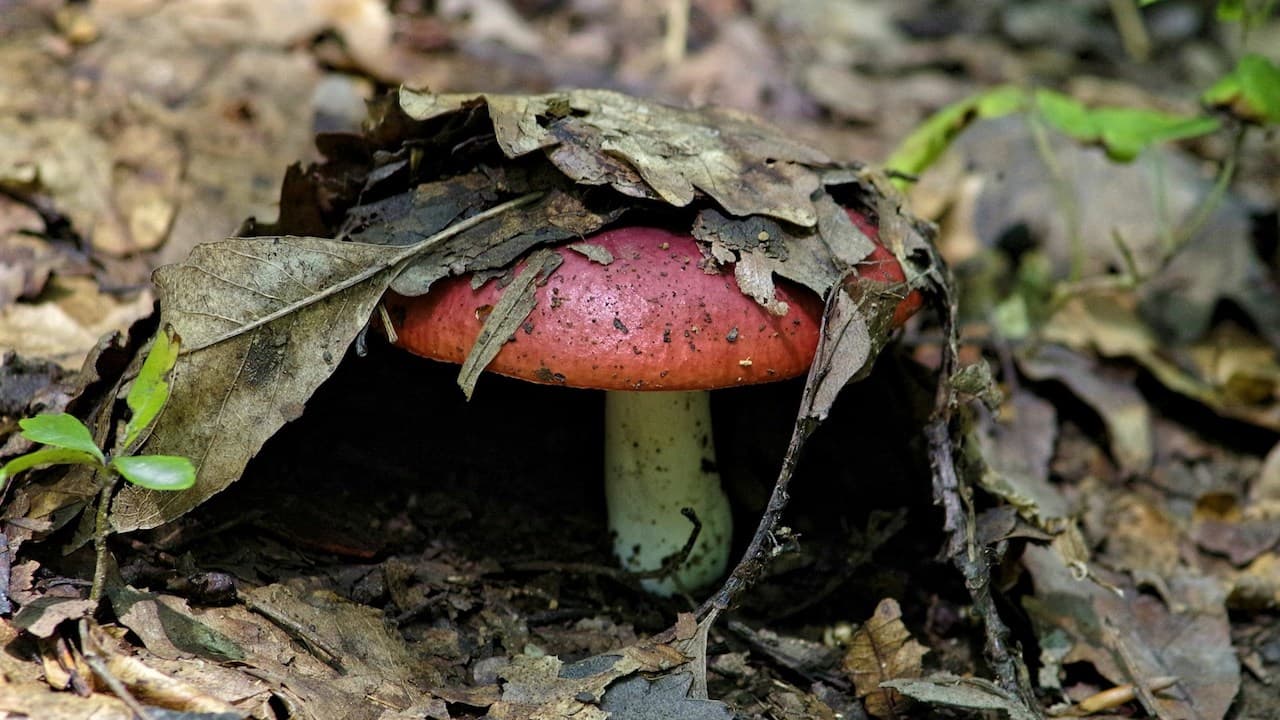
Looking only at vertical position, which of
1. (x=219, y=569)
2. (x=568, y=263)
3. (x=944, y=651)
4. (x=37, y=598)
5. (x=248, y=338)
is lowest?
(x=944, y=651)

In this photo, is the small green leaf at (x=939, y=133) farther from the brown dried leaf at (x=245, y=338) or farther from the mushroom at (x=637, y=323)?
the brown dried leaf at (x=245, y=338)

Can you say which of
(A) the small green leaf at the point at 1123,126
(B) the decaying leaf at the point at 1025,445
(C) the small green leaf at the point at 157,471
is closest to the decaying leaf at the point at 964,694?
(B) the decaying leaf at the point at 1025,445

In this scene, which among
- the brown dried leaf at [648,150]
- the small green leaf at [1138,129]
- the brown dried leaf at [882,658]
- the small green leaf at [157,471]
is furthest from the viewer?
the small green leaf at [1138,129]

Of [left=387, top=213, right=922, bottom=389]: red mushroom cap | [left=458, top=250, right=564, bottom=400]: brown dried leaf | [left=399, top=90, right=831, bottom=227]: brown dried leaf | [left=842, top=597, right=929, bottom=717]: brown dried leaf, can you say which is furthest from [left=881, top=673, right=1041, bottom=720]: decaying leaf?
[left=458, top=250, right=564, bottom=400]: brown dried leaf

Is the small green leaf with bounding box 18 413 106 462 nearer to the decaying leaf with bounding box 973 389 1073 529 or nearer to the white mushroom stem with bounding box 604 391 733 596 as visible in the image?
the white mushroom stem with bounding box 604 391 733 596

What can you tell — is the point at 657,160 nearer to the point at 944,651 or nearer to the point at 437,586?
the point at 437,586

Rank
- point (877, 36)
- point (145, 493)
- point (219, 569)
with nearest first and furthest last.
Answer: point (145, 493) → point (219, 569) → point (877, 36)

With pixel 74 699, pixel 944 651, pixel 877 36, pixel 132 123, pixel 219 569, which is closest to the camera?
pixel 74 699

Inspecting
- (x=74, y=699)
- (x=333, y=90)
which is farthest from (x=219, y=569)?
(x=333, y=90)
